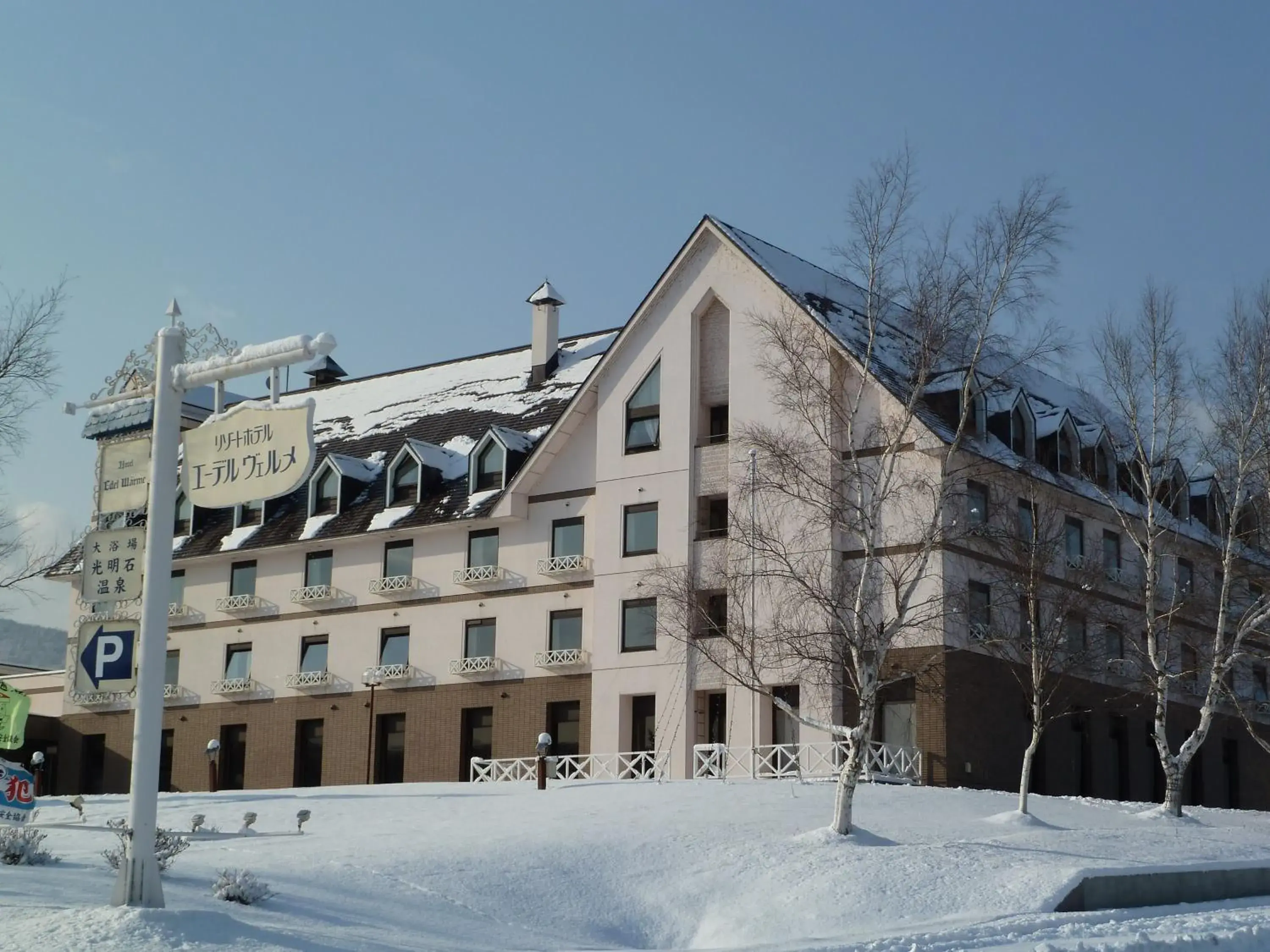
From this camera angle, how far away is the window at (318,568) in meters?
49.9

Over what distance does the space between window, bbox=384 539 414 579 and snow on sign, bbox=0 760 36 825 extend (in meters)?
30.4

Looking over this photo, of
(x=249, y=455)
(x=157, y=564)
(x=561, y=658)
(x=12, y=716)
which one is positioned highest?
(x=561, y=658)

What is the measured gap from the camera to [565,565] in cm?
4450

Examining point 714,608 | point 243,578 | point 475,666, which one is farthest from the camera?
point 243,578

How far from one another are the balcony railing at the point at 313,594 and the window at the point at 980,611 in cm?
1951

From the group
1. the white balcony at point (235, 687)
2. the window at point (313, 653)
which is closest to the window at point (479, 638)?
the window at point (313, 653)

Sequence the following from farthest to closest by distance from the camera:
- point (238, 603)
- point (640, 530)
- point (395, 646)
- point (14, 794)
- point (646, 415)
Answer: point (238, 603)
point (395, 646)
point (646, 415)
point (640, 530)
point (14, 794)

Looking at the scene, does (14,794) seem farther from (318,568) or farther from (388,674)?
(318,568)

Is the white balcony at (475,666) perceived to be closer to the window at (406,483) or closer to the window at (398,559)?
the window at (398,559)

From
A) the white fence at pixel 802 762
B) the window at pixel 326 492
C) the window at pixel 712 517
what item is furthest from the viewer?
the window at pixel 326 492

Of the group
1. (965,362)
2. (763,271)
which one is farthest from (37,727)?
(965,362)

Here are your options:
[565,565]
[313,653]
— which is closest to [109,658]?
[565,565]

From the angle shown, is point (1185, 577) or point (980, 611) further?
point (1185, 577)

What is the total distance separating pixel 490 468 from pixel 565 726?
8.12m
